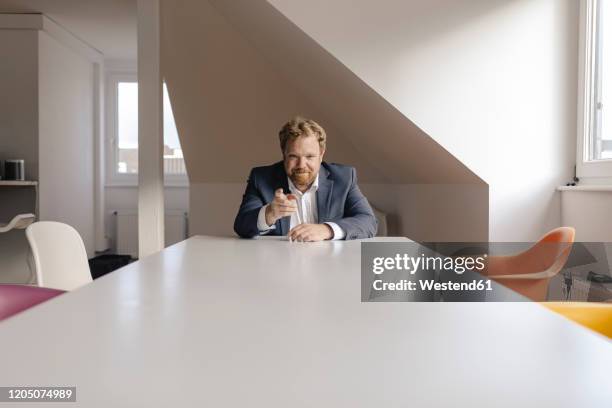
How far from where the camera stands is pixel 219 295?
1.32 m

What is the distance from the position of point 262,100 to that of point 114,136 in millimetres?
4678

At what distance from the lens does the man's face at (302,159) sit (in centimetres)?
280

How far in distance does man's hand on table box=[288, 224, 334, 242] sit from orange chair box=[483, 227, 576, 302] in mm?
709

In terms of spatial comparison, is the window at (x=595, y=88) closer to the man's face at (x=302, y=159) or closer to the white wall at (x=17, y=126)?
the man's face at (x=302, y=159)

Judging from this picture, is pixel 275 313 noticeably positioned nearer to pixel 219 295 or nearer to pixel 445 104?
pixel 219 295

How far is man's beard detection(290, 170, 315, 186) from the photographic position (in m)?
2.84

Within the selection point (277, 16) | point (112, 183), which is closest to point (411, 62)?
point (277, 16)

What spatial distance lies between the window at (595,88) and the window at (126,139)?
6943 mm

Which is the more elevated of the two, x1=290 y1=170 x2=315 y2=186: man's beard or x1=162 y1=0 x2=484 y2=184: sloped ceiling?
x1=162 y1=0 x2=484 y2=184: sloped ceiling

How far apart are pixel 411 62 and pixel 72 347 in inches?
132

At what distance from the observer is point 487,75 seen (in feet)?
12.5

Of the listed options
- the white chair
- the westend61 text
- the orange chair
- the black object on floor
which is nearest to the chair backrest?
the westend61 text

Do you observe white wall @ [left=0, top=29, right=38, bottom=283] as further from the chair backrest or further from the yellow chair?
the yellow chair

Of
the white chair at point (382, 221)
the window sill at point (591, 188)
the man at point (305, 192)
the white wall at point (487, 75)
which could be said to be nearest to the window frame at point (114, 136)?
the white chair at point (382, 221)
